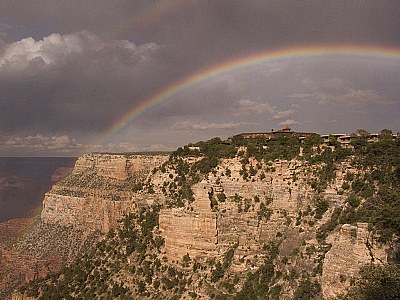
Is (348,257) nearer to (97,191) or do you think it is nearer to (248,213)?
(248,213)

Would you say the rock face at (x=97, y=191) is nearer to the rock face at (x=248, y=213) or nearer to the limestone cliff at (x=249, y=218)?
the limestone cliff at (x=249, y=218)

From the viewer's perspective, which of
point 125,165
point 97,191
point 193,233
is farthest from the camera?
point 125,165

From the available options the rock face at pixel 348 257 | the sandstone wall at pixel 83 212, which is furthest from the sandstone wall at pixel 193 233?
the sandstone wall at pixel 83 212

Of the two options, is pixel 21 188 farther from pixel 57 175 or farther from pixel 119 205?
pixel 119 205

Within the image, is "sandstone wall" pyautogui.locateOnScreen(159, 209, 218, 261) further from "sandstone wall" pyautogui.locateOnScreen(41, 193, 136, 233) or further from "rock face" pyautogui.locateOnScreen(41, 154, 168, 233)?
"rock face" pyautogui.locateOnScreen(41, 154, 168, 233)

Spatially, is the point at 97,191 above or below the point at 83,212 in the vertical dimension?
above

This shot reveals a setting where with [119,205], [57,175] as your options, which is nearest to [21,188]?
[57,175]

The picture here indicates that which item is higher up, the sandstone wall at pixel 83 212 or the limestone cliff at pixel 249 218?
the limestone cliff at pixel 249 218

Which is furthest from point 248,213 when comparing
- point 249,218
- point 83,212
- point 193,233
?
point 83,212

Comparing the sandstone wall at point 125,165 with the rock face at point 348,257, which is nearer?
the rock face at point 348,257
